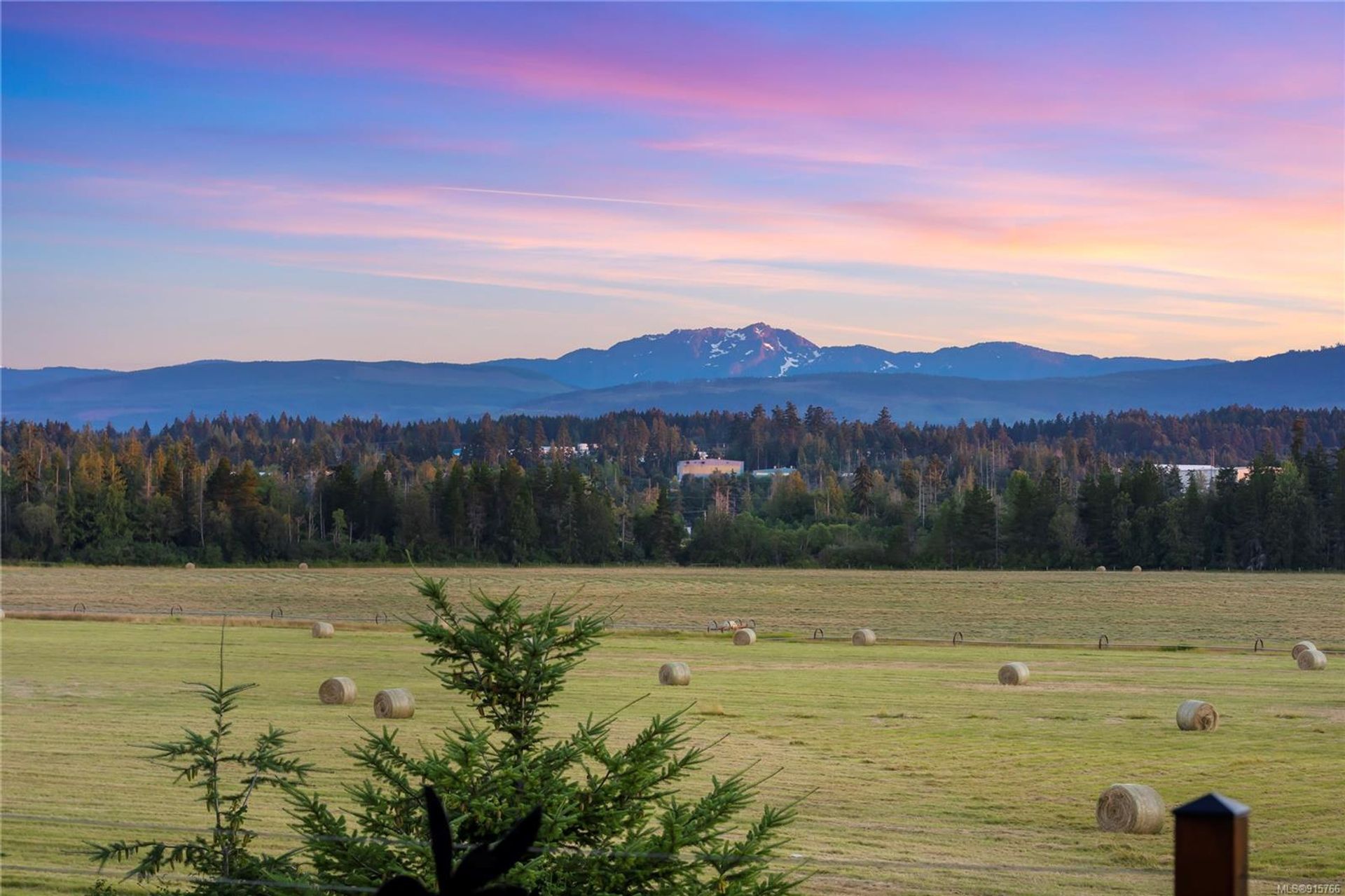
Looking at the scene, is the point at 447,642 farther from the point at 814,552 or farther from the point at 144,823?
the point at 814,552

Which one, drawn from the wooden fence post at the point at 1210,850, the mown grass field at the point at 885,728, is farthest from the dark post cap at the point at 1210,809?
the mown grass field at the point at 885,728

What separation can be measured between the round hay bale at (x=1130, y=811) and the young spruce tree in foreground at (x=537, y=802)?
914 cm

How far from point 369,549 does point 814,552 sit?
126 ft

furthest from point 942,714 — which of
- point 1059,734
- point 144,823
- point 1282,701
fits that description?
point 144,823

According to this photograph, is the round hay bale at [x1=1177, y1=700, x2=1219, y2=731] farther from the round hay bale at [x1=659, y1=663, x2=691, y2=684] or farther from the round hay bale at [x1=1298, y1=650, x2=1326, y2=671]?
the round hay bale at [x1=1298, y1=650, x2=1326, y2=671]

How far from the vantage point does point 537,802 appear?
662 cm

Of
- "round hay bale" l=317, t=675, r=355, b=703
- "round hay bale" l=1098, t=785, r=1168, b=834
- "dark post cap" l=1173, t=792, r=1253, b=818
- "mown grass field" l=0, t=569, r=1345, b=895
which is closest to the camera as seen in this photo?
"dark post cap" l=1173, t=792, r=1253, b=818

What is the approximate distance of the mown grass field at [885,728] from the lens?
14.3 metres

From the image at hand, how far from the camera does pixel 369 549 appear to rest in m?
116

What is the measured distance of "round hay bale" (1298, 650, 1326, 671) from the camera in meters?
35.0

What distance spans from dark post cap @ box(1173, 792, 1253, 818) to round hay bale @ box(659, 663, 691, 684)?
30265 millimetres

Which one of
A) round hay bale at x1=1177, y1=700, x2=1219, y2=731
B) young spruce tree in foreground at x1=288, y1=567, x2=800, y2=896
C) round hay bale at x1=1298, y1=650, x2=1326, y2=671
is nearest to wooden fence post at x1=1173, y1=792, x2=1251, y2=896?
young spruce tree in foreground at x1=288, y1=567, x2=800, y2=896

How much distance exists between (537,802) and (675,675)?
26364mm

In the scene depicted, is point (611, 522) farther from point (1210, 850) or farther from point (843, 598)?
point (1210, 850)
